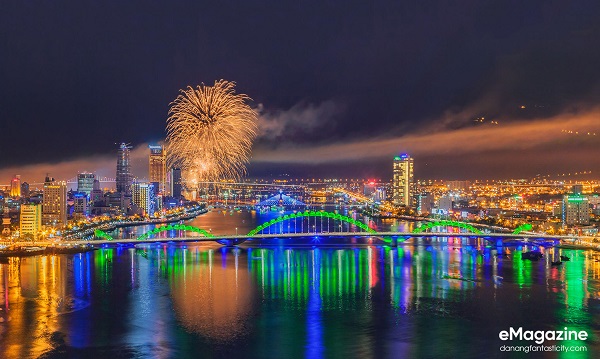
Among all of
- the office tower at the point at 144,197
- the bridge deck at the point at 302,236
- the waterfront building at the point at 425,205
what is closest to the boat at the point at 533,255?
the bridge deck at the point at 302,236

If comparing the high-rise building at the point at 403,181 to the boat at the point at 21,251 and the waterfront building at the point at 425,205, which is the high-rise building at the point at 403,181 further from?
the boat at the point at 21,251

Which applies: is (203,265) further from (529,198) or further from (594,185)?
(594,185)

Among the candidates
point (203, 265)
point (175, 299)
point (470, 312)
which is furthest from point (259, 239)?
point (470, 312)

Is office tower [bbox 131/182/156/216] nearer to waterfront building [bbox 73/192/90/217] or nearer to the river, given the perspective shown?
waterfront building [bbox 73/192/90/217]

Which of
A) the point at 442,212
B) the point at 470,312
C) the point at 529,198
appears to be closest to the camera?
the point at 470,312

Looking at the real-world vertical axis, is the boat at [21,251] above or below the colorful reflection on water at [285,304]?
above

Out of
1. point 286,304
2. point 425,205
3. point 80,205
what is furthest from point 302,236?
point 425,205

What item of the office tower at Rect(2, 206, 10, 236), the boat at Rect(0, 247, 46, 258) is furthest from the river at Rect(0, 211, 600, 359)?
the office tower at Rect(2, 206, 10, 236)
